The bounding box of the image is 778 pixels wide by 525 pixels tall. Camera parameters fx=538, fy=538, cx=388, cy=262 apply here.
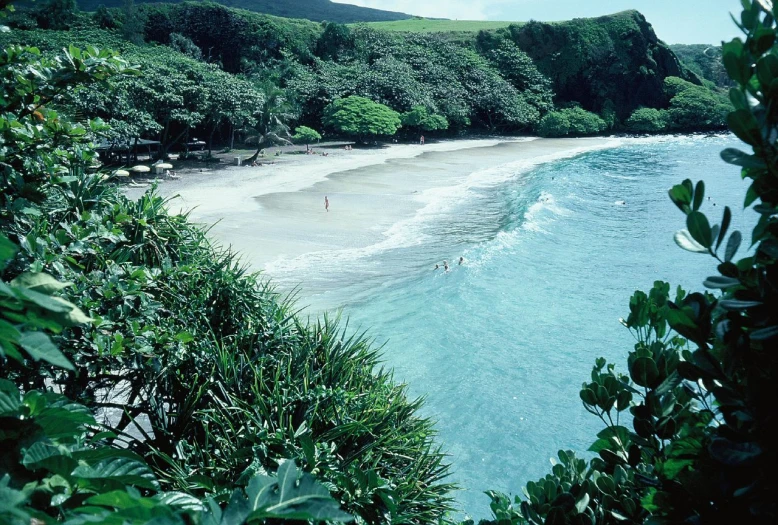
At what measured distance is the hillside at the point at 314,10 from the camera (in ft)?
354

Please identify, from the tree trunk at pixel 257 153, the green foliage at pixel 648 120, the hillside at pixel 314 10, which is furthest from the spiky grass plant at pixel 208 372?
the hillside at pixel 314 10

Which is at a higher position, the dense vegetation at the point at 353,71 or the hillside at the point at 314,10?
the hillside at the point at 314,10

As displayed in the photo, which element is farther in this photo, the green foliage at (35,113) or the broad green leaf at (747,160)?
the green foliage at (35,113)

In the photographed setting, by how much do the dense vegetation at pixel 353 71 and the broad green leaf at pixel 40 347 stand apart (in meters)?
23.8

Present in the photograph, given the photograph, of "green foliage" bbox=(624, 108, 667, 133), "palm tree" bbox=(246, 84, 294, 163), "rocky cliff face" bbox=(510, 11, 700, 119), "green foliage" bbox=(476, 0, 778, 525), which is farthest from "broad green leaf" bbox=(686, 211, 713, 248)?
"green foliage" bbox=(624, 108, 667, 133)

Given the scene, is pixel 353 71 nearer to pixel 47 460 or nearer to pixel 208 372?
pixel 208 372

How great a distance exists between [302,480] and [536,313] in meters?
16.8

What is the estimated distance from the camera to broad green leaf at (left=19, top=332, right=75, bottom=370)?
1094 mm

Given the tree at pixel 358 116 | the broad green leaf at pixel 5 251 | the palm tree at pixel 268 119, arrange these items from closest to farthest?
the broad green leaf at pixel 5 251, the palm tree at pixel 268 119, the tree at pixel 358 116

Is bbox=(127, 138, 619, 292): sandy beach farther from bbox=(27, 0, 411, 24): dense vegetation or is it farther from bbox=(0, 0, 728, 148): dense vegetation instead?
bbox=(27, 0, 411, 24): dense vegetation

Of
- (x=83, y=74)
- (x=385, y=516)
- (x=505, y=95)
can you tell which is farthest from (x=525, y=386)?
(x=505, y=95)

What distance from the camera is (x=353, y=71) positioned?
5038 centimetres

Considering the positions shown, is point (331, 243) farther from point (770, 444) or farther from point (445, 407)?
point (770, 444)

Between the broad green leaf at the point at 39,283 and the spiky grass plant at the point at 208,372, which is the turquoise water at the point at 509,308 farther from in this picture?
the broad green leaf at the point at 39,283
